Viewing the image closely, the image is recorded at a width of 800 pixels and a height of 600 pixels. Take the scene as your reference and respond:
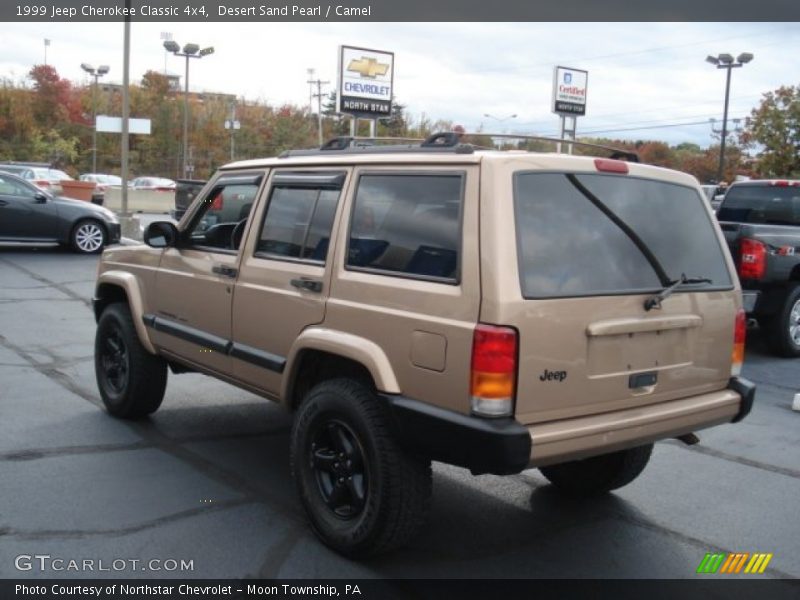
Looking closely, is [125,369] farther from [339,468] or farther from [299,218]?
[339,468]

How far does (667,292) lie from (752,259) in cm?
559

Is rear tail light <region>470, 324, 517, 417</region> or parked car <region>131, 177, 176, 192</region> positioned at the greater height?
parked car <region>131, 177, 176, 192</region>

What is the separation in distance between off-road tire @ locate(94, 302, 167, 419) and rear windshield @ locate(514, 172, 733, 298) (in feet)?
10.8

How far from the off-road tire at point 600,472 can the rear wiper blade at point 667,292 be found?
41.6 inches

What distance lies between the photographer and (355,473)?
12.9 ft

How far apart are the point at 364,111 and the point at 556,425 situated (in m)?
20.8

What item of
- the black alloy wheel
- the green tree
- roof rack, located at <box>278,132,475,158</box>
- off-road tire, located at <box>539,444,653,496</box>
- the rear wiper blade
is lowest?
off-road tire, located at <box>539,444,653,496</box>

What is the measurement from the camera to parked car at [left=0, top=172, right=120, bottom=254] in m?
15.8

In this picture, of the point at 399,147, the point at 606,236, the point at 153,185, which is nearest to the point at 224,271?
the point at 399,147

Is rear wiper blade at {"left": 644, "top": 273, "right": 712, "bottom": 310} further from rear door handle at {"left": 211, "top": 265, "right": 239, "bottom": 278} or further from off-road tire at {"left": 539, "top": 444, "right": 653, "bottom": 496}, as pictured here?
rear door handle at {"left": 211, "top": 265, "right": 239, "bottom": 278}

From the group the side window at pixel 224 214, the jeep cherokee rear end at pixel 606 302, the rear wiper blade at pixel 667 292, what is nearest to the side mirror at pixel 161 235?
the side window at pixel 224 214

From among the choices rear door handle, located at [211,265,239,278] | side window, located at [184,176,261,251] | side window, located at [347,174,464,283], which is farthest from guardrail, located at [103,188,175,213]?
side window, located at [347,174,464,283]

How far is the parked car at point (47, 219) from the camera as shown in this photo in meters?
15.8

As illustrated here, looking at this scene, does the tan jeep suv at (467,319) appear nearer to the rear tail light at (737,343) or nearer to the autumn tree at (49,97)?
the rear tail light at (737,343)
